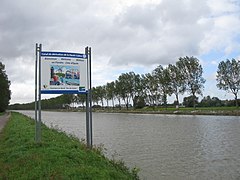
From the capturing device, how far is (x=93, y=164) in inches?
377

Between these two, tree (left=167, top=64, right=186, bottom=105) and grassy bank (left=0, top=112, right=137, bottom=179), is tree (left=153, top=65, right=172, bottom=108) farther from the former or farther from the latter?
grassy bank (left=0, top=112, right=137, bottom=179)

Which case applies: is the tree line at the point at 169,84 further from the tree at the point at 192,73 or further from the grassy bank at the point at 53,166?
the grassy bank at the point at 53,166

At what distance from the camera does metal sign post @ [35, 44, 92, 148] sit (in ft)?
43.0

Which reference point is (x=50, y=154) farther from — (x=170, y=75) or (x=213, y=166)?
(x=170, y=75)

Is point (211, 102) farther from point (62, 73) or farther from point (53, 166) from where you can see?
point (53, 166)

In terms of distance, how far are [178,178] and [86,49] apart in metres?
6.82

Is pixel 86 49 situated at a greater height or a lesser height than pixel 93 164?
greater

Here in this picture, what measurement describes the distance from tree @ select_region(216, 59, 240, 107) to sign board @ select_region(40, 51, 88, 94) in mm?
61500

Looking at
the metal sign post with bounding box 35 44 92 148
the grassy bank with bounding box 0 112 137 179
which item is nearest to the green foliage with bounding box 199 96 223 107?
the metal sign post with bounding box 35 44 92 148

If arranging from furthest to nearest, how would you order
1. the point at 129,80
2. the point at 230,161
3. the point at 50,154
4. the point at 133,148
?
the point at 129,80
the point at 133,148
the point at 230,161
the point at 50,154

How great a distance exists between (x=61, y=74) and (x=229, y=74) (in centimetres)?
6260

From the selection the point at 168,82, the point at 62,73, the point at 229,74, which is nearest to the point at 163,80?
the point at 168,82

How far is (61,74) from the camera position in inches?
523

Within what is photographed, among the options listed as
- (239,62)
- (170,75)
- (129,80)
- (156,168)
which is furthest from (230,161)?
(129,80)
